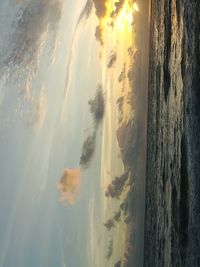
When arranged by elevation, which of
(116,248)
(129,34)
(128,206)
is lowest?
(116,248)

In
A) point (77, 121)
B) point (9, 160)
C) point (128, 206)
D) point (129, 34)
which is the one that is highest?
point (129, 34)

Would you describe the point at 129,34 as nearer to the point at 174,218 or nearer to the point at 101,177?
the point at 101,177

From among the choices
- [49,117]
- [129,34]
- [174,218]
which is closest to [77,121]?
[49,117]

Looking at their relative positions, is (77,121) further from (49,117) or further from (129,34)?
(129,34)

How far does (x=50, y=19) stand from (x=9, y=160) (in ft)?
1.53

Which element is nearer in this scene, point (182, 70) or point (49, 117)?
point (182, 70)

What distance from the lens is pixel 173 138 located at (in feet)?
3.36

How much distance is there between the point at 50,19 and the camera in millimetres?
1312

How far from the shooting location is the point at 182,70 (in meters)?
0.98

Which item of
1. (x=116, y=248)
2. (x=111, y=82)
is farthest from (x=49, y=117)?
(x=116, y=248)

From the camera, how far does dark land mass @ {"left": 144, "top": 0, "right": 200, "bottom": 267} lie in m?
0.89

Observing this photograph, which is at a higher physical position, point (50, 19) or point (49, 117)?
point (50, 19)

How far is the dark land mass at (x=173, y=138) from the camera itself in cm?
89

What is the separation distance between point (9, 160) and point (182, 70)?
1.91 feet
